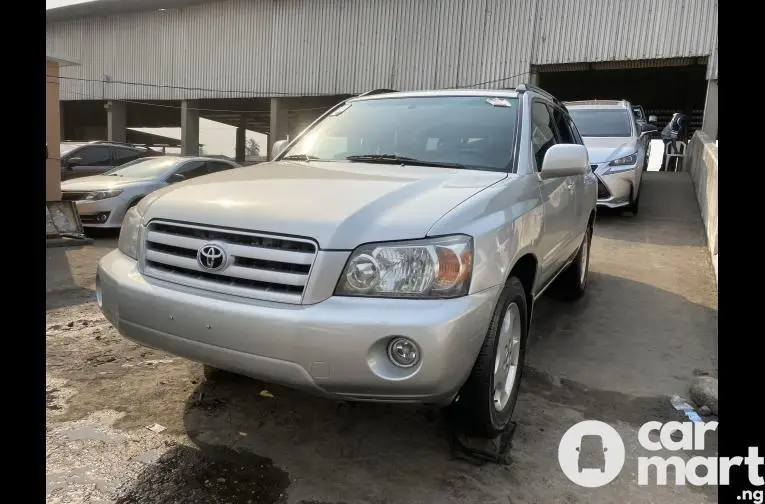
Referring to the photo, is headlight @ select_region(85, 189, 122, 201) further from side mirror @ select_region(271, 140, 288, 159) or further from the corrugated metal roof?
the corrugated metal roof

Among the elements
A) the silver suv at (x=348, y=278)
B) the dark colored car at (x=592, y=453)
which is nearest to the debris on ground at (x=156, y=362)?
the silver suv at (x=348, y=278)

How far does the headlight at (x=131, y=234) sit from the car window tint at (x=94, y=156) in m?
9.42

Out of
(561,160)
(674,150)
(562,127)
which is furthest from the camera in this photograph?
(674,150)

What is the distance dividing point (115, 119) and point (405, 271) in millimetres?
27079

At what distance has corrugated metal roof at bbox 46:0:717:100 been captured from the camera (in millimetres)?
15773

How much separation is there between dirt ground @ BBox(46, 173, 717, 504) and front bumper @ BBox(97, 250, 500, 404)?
1.73 feet

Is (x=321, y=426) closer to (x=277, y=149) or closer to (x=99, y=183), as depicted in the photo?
(x=277, y=149)

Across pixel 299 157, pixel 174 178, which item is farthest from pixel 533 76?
pixel 299 157

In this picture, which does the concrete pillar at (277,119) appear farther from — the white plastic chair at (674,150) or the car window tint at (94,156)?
the white plastic chair at (674,150)

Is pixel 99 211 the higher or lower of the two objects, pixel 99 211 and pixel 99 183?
the lower

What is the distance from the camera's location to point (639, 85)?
2220 centimetres

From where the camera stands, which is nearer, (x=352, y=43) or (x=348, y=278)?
(x=348, y=278)

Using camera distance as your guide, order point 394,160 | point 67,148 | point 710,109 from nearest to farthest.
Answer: point 394,160 → point 67,148 → point 710,109

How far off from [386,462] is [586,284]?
3796mm
